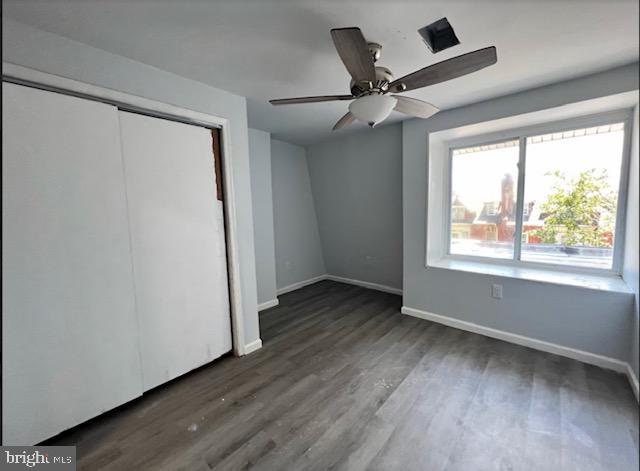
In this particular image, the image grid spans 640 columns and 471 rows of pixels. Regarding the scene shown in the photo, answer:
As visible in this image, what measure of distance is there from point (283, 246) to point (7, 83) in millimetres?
2903

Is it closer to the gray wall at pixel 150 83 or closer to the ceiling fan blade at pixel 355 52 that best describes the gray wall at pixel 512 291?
the ceiling fan blade at pixel 355 52

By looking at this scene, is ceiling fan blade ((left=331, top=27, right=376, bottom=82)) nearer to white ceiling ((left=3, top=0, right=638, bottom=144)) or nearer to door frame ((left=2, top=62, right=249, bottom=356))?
white ceiling ((left=3, top=0, right=638, bottom=144))

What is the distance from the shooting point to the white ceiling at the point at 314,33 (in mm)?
1180

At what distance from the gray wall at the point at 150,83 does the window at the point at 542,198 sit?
2229 millimetres

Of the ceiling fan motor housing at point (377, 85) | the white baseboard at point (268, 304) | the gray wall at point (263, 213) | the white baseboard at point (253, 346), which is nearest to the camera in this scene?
the ceiling fan motor housing at point (377, 85)

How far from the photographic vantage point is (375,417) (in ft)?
5.05

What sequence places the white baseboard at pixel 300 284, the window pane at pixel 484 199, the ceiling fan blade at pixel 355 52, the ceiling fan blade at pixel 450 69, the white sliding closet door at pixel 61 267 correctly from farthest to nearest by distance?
the white baseboard at pixel 300 284 → the window pane at pixel 484 199 → the white sliding closet door at pixel 61 267 → the ceiling fan blade at pixel 450 69 → the ceiling fan blade at pixel 355 52

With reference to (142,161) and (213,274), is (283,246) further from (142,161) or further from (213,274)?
(142,161)

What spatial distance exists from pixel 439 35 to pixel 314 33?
676mm

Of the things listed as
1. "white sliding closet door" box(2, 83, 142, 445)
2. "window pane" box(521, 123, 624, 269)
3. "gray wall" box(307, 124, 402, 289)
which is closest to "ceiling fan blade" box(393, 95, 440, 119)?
"window pane" box(521, 123, 624, 269)

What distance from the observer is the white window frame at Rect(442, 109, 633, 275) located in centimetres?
159

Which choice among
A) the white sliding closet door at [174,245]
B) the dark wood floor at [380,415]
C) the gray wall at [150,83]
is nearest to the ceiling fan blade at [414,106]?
the gray wall at [150,83]

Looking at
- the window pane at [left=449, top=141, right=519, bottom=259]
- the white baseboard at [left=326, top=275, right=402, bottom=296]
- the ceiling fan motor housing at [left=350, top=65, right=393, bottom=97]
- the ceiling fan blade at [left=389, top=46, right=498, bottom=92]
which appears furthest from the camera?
the white baseboard at [left=326, top=275, right=402, bottom=296]

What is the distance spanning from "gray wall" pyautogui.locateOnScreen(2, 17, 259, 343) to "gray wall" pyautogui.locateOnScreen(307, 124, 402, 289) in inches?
71.0
